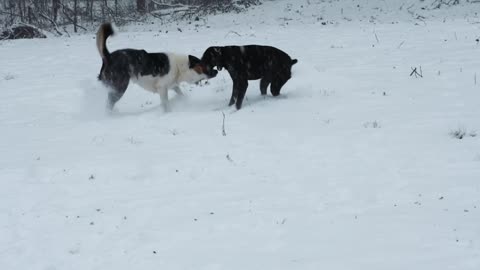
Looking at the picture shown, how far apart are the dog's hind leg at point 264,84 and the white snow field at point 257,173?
343mm

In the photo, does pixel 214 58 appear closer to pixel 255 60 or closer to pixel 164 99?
pixel 255 60

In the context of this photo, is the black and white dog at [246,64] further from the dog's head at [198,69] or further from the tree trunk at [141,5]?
the tree trunk at [141,5]

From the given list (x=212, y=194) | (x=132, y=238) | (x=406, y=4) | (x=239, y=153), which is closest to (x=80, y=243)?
(x=132, y=238)

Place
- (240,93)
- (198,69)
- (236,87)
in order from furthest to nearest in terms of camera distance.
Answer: (198,69) < (236,87) < (240,93)

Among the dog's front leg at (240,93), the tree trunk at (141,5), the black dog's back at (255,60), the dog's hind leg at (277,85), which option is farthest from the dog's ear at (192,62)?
the tree trunk at (141,5)

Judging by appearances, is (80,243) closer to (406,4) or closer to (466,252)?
(466,252)

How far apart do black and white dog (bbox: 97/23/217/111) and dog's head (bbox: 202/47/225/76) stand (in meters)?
0.18

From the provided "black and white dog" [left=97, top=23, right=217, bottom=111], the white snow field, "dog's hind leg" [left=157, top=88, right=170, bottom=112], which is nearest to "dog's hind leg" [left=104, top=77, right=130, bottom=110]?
"black and white dog" [left=97, top=23, right=217, bottom=111]

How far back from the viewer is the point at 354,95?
8344mm

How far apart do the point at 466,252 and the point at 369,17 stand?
19.1 m

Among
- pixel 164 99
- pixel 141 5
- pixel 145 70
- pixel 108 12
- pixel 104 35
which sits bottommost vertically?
pixel 108 12

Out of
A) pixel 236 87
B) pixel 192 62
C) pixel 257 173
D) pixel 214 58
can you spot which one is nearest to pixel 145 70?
pixel 192 62

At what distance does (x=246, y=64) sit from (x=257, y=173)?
334 centimetres

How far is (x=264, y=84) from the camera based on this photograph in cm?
891
